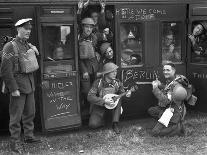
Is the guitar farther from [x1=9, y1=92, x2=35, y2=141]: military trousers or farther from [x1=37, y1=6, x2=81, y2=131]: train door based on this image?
[x1=9, y1=92, x2=35, y2=141]: military trousers

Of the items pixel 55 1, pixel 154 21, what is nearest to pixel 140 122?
pixel 154 21

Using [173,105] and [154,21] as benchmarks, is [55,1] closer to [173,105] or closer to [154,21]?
[154,21]

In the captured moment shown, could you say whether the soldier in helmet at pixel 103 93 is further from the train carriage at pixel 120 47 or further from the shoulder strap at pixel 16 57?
the shoulder strap at pixel 16 57

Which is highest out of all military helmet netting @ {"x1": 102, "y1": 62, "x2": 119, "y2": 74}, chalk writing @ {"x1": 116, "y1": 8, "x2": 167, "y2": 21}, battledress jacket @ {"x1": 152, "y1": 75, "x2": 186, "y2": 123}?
chalk writing @ {"x1": 116, "y1": 8, "x2": 167, "y2": 21}

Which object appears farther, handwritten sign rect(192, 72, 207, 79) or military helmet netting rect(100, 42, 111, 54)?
handwritten sign rect(192, 72, 207, 79)

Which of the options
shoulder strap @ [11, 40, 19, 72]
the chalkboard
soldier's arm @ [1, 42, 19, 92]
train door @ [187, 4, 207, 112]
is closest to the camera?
soldier's arm @ [1, 42, 19, 92]

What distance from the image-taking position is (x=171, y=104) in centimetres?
632

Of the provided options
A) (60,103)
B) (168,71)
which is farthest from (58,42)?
(168,71)

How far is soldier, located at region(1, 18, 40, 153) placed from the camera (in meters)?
5.19

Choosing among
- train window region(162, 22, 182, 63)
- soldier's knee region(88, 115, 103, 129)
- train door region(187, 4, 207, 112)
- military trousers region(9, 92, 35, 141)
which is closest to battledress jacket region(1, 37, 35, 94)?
military trousers region(9, 92, 35, 141)

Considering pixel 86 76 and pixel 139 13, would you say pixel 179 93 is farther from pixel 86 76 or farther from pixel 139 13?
pixel 139 13

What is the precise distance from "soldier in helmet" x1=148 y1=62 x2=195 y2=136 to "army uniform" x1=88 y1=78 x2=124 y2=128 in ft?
2.24

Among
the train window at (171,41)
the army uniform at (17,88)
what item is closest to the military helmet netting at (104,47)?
the train window at (171,41)

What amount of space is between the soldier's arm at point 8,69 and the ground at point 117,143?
999mm
